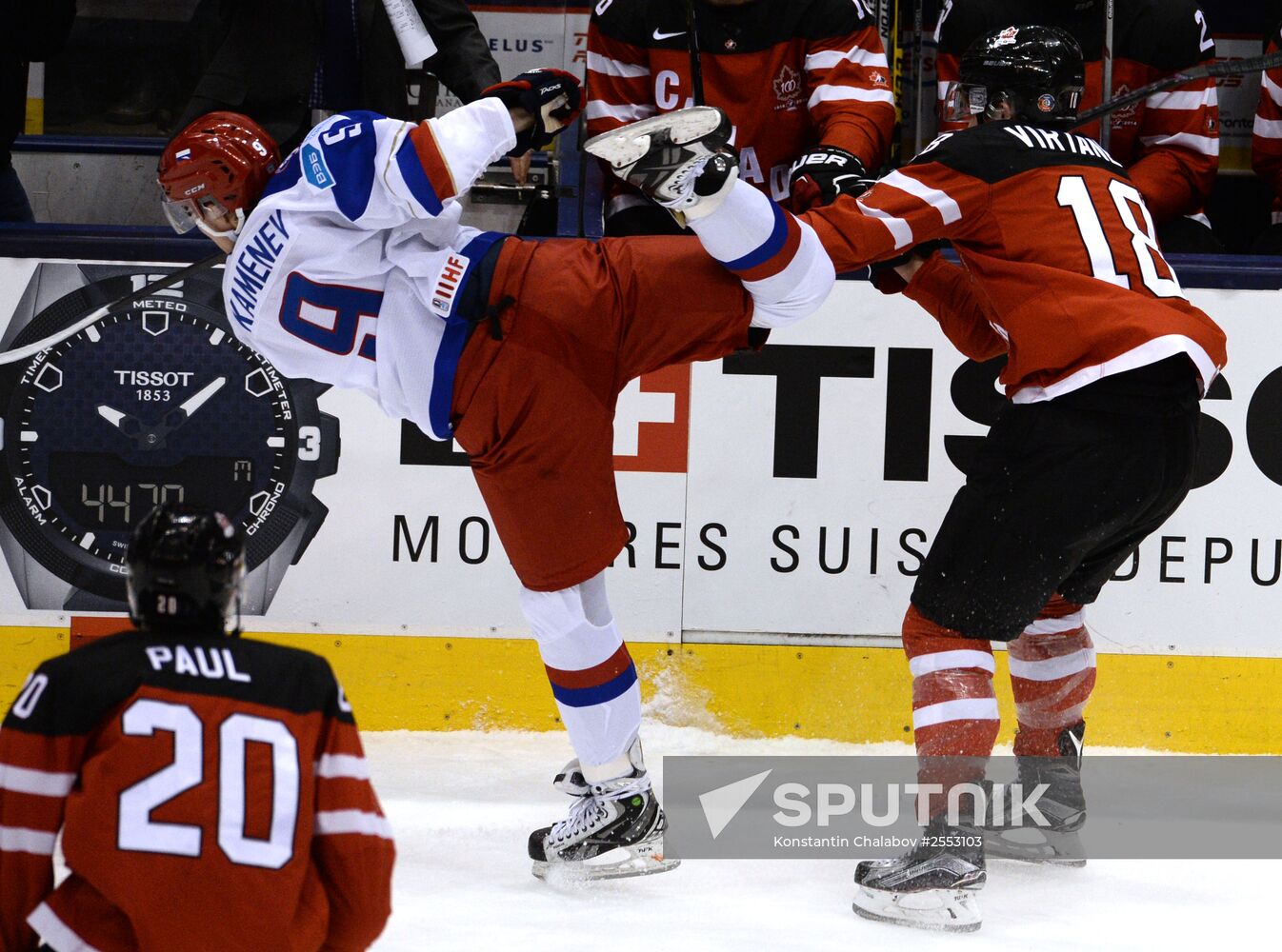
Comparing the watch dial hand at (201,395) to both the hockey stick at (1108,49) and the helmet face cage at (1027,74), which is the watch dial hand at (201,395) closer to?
the helmet face cage at (1027,74)

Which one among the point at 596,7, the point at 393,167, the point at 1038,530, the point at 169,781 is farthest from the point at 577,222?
the point at 169,781

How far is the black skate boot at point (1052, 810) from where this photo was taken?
281cm

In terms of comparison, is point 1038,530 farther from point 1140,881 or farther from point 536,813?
point 536,813

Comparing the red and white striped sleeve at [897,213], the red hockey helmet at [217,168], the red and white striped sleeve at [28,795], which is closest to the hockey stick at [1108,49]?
the red and white striped sleeve at [897,213]

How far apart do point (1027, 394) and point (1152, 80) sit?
72.2 inches

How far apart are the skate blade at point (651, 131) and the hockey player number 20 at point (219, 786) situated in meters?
1.11

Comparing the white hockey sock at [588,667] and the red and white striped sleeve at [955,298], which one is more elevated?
the red and white striped sleeve at [955,298]

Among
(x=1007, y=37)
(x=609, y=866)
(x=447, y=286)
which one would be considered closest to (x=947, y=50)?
(x=1007, y=37)

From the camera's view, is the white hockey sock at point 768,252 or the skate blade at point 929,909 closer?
the white hockey sock at point 768,252

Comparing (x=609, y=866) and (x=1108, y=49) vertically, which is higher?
(x=1108, y=49)

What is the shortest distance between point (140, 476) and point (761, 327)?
5.47 ft

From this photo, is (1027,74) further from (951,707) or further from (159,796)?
(159,796)

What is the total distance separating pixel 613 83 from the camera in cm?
393

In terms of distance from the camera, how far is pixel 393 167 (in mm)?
2303
